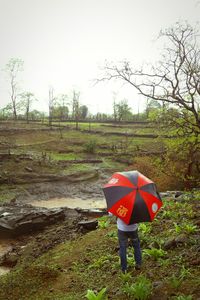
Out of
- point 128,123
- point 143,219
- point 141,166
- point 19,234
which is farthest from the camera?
point 128,123

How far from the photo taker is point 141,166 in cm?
2958

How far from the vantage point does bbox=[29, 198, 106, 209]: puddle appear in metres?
24.8

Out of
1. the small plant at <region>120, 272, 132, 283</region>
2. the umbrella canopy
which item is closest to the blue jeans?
the small plant at <region>120, 272, 132, 283</region>

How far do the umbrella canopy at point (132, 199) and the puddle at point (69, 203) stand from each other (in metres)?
18.4

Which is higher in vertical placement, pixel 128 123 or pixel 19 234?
pixel 128 123

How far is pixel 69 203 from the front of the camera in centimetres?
2570

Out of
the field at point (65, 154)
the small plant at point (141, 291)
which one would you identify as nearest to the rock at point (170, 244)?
the small plant at point (141, 291)

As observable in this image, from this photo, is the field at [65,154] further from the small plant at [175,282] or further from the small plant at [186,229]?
the small plant at [175,282]

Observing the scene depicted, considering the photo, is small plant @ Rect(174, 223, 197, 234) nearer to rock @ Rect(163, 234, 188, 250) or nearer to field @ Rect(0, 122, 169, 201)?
rock @ Rect(163, 234, 188, 250)

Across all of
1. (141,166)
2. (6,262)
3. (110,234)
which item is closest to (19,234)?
(6,262)

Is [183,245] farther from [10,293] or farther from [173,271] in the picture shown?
[10,293]

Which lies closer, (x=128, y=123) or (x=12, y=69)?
(x=12, y=69)

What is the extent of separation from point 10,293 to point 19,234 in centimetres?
887

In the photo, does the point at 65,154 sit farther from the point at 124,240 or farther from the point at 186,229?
the point at 124,240
